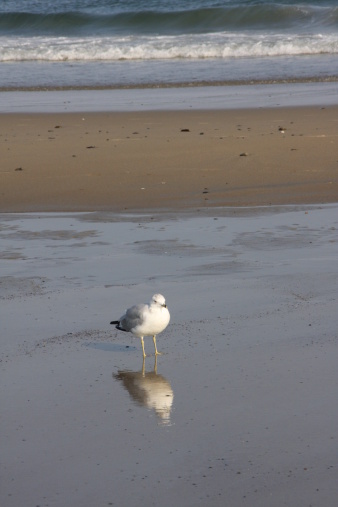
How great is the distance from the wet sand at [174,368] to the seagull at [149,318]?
157 mm

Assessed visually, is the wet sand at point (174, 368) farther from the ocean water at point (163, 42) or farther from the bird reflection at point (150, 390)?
the ocean water at point (163, 42)

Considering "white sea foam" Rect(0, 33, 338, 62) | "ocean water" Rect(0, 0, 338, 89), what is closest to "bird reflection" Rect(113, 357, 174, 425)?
"ocean water" Rect(0, 0, 338, 89)

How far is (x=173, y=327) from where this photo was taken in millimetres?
5867

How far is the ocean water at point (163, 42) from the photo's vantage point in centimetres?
2058

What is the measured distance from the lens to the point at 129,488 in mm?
3869

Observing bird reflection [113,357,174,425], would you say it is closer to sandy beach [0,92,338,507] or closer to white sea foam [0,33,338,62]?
sandy beach [0,92,338,507]

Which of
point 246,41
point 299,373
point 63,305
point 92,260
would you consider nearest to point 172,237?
point 92,260

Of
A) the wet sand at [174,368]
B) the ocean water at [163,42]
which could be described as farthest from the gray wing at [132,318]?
the ocean water at [163,42]

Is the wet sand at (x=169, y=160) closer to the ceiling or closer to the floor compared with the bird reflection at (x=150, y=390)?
closer to the ceiling

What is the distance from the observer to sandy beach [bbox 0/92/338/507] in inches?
158

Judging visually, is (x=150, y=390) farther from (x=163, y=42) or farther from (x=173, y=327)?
(x=163, y=42)

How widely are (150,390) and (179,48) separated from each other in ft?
70.5

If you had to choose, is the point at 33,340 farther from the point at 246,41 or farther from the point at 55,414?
the point at 246,41

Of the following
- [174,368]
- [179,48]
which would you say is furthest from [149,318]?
[179,48]
